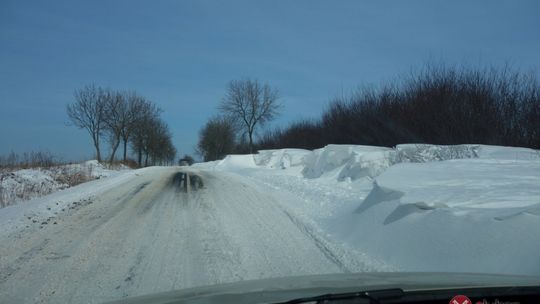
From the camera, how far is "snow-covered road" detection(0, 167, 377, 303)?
5691 millimetres

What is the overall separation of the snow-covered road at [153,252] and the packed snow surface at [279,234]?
2cm

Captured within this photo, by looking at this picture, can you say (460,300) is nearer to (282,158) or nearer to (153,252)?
(153,252)

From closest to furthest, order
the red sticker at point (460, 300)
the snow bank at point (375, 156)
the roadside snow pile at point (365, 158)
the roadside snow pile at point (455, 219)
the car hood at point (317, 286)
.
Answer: the red sticker at point (460, 300), the car hood at point (317, 286), the roadside snow pile at point (455, 219), the snow bank at point (375, 156), the roadside snow pile at point (365, 158)

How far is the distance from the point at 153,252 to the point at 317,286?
14.2ft

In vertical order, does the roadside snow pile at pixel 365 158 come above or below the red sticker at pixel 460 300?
above

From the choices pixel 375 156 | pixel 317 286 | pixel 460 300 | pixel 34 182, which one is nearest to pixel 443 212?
pixel 317 286

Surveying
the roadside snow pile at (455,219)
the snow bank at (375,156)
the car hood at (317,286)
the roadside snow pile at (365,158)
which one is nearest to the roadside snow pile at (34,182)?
the roadside snow pile at (365,158)

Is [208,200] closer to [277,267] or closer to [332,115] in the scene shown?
[277,267]

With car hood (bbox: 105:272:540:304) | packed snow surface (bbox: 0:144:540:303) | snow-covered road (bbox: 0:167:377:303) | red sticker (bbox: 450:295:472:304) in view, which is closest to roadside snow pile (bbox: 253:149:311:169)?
packed snow surface (bbox: 0:144:540:303)

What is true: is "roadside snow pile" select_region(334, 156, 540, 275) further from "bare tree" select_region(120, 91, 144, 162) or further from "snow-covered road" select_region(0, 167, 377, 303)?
"bare tree" select_region(120, 91, 144, 162)

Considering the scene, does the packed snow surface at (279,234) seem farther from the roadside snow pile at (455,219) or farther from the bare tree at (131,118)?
the bare tree at (131,118)

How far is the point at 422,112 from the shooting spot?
2048 centimetres

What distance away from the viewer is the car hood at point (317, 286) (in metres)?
3.09

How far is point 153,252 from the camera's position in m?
7.23
